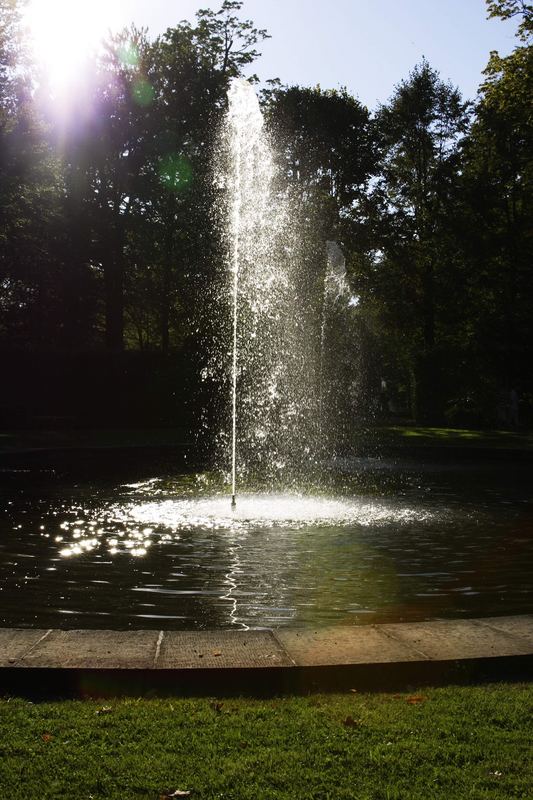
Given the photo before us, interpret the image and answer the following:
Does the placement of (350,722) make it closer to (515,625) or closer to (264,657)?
(264,657)

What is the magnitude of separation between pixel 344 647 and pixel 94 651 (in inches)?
57.1

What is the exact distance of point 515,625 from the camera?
5.62m

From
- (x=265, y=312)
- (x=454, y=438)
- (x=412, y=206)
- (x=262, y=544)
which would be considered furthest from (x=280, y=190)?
(x=262, y=544)

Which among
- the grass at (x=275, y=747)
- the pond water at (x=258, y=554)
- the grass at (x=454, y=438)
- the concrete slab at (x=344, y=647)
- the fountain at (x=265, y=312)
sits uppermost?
the fountain at (x=265, y=312)

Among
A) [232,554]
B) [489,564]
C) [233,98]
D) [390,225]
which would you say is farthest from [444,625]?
[390,225]

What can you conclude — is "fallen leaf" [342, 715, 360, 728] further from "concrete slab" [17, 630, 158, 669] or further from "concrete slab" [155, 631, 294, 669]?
"concrete slab" [17, 630, 158, 669]

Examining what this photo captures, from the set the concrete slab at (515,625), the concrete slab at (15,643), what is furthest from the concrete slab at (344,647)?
the concrete slab at (15,643)

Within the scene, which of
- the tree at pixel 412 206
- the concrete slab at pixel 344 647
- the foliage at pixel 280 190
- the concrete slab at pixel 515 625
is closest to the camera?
the concrete slab at pixel 344 647

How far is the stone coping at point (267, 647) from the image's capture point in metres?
4.70

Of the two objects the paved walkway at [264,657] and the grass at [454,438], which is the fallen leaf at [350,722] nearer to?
the paved walkway at [264,657]

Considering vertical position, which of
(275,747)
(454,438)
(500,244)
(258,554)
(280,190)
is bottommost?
(258,554)

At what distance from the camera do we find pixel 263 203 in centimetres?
3791

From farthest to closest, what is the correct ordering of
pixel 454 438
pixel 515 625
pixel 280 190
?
pixel 280 190
pixel 454 438
pixel 515 625

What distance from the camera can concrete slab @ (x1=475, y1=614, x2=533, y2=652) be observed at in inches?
210
